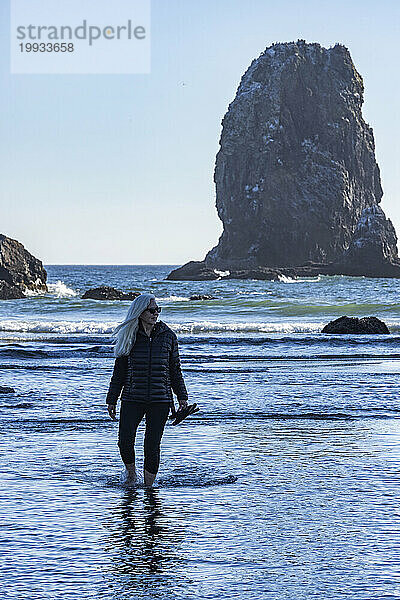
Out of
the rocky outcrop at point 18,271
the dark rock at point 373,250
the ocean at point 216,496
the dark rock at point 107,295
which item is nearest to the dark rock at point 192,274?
the dark rock at point 373,250

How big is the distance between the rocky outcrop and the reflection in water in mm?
56355

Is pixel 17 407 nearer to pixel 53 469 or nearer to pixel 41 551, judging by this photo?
pixel 53 469

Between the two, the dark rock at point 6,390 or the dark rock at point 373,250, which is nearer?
the dark rock at point 6,390

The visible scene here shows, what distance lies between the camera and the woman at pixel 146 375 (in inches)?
303

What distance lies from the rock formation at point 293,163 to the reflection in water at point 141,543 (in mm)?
124660

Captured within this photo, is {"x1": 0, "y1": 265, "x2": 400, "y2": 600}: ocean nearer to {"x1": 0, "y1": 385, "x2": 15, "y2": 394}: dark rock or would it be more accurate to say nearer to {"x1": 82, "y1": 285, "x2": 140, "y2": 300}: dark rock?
{"x1": 0, "y1": 385, "x2": 15, "y2": 394}: dark rock

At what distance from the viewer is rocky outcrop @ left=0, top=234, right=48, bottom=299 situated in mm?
64250

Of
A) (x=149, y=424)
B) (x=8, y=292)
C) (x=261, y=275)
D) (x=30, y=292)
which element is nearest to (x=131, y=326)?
(x=149, y=424)

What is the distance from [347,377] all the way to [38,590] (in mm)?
11828

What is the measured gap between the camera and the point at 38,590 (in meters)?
5.21

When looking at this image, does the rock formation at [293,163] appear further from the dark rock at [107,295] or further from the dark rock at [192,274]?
the dark rock at [107,295]

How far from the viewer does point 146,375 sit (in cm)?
773

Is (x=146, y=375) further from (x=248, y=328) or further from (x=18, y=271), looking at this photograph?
(x=18, y=271)

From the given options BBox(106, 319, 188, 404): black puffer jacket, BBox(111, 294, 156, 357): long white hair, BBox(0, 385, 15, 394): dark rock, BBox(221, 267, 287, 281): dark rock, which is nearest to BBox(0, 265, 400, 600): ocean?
BBox(0, 385, 15, 394): dark rock
